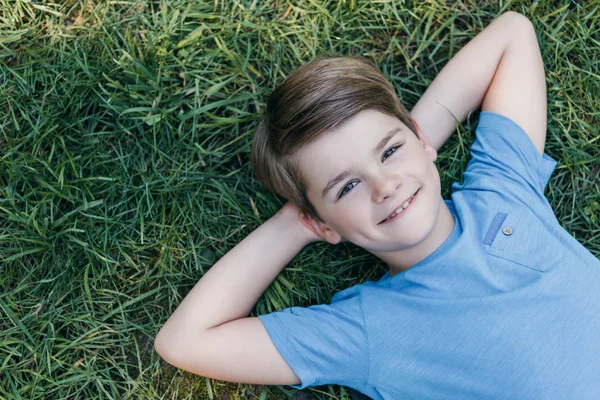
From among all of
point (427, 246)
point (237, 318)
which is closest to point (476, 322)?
→ point (427, 246)

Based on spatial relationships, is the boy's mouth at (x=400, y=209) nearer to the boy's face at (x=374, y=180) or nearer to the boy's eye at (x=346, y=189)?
the boy's face at (x=374, y=180)

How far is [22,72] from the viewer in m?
2.93

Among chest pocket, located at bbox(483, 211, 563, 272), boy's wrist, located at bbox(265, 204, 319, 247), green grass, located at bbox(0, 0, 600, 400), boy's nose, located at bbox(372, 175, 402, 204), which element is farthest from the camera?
green grass, located at bbox(0, 0, 600, 400)

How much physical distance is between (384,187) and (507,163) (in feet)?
2.30

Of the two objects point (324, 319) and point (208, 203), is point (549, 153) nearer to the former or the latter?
point (324, 319)

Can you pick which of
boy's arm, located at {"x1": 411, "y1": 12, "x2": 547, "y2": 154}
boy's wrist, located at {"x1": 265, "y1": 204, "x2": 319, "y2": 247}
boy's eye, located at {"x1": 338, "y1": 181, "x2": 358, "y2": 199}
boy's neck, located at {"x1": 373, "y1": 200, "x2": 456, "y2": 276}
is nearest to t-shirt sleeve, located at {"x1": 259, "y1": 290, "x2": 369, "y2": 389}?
boy's neck, located at {"x1": 373, "y1": 200, "x2": 456, "y2": 276}

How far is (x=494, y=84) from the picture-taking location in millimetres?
2713

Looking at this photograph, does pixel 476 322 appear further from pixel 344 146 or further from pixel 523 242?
pixel 344 146

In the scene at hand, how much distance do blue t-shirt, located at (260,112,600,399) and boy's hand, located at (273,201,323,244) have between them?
1.07 ft

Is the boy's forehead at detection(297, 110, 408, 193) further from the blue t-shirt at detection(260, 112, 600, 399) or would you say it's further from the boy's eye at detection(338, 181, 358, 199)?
the blue t-shirt at detection(260, 112, 600, 399)

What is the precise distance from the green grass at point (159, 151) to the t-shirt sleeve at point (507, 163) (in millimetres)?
182

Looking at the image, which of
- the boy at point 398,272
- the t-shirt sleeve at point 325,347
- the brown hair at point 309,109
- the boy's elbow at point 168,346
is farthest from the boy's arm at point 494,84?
the boy's elbow at point 168,346

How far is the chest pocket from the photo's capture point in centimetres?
239

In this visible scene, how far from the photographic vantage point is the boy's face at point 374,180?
2.24 m
